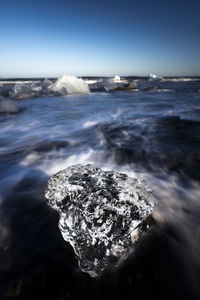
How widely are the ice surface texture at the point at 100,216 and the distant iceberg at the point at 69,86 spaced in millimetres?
11834

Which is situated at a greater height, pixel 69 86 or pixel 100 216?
pixel 100 216

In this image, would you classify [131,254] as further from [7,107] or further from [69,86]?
[69,86]

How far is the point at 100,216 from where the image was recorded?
3.96 ft

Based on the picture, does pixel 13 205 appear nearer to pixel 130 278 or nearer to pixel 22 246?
pixel 22 246

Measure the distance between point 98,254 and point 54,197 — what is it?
56 cm

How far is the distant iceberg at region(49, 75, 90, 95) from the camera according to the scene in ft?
40.7

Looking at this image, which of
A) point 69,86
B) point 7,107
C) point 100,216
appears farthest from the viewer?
point 69,86

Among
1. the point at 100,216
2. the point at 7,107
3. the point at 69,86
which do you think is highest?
the point at 100,216

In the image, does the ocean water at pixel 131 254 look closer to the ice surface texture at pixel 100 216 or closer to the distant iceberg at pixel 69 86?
the ice surface texture at pixel 100 216

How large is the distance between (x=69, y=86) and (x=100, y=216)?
41.5 ft

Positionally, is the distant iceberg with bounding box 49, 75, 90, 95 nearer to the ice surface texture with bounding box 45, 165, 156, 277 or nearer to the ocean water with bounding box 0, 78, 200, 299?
the ocean water with bounding box 0, 78, 200, 299

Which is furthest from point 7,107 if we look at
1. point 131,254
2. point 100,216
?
point 131,254

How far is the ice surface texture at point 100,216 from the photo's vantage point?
116 centimetres

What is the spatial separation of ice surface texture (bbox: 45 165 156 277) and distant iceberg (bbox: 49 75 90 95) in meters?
11.8
